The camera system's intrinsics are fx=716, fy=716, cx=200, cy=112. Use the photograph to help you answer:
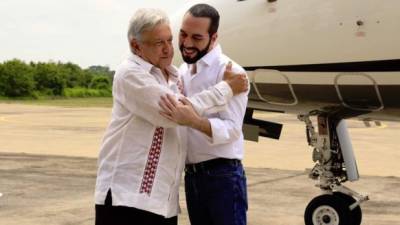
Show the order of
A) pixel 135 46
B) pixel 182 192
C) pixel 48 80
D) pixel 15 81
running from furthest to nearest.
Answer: pixel 48 80, pixel 15 81, pixel 182 192, pixel 135 46

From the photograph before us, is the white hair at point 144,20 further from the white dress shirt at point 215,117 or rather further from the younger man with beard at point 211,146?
the white dress shirt at point 215,117

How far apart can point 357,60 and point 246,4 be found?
47.0 inches

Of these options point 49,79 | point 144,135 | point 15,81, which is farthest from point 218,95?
point 49,79

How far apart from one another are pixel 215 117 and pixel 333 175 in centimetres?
416

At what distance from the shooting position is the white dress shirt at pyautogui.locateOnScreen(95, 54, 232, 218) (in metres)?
3.24

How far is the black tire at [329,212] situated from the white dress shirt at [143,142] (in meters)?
4.14

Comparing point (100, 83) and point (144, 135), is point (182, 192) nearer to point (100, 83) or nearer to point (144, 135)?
point (144, 135)

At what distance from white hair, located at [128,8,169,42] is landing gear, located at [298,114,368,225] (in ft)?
13.6

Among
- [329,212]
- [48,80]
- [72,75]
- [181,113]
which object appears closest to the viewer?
[181,113]

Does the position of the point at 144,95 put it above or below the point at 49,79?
above

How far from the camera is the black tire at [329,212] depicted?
7.16 metres

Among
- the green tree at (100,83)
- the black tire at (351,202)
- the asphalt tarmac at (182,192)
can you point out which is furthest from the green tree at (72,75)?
the black tire at (351,202)

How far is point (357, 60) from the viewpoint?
18.9 feet

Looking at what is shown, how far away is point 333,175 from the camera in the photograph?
23.9ft
